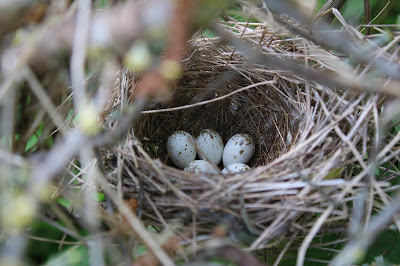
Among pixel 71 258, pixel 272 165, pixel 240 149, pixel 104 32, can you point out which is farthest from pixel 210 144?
pixel 104 32

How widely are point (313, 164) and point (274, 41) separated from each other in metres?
0.54

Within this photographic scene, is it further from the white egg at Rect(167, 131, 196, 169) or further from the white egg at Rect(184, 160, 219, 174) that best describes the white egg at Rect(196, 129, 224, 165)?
the white egg at Rect(184, 160, 219, 174)

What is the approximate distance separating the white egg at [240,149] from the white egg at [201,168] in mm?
149

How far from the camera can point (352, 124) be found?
0.97 meters

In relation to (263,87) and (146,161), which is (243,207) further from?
(263,87)

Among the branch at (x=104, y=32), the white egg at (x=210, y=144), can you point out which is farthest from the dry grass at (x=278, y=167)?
the branch at (x=104, y=32)

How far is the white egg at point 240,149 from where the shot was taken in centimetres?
142

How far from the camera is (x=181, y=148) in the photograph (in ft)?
4.65

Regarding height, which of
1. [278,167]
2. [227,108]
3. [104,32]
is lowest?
[227,108]

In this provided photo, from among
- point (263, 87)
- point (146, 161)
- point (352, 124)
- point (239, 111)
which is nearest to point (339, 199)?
point (352, 124)

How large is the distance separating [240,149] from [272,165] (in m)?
0.45

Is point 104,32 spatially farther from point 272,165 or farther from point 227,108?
point 227,108

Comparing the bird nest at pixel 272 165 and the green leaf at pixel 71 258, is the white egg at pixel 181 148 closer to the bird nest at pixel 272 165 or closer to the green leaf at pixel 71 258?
the bird nest at pixel 272 165

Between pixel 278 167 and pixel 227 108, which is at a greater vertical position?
pixel 278 167
